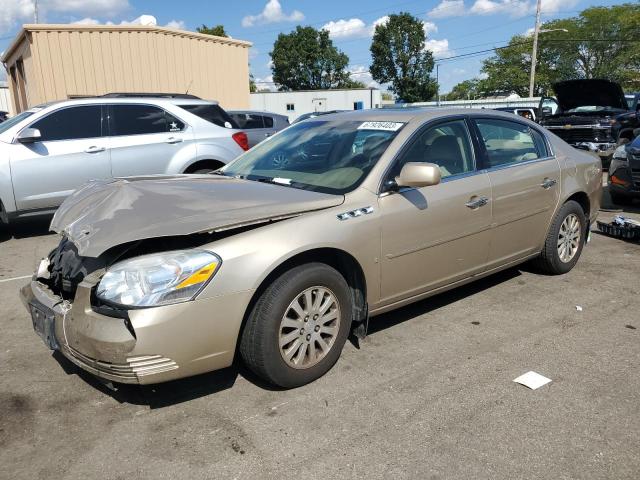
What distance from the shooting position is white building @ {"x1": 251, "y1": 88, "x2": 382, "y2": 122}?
1602 inches

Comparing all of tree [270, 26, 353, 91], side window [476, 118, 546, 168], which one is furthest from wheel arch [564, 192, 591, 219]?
tree [270, 26, 353, 91]

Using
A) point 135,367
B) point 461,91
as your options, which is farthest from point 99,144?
point 461,91

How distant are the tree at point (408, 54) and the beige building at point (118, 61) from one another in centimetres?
5054

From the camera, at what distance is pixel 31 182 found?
689 cm

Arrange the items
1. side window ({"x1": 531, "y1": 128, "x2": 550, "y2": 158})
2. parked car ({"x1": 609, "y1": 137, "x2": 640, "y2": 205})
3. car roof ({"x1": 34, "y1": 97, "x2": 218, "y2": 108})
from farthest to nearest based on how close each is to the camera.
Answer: parked car ({"x1": 609, "y1": 137, "x2": 640, "y2": 205}), car roof ({"x1": 34, "y1": 97, "x2": 218, "y2": 108}), side window ({"x1": 531, "y1": 128, "x2": 550, "y2": 158})

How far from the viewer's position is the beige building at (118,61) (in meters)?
15.3

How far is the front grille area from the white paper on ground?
2.01 meters

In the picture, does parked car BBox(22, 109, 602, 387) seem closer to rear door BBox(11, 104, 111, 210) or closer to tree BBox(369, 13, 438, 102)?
rear door BBox(11, 104, 111, 210)

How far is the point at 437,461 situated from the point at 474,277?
79.7 inches

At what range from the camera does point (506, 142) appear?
4684 mm

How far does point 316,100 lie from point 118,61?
25694 millimetres

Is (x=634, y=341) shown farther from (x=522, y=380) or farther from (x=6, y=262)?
(x=6, y=262)

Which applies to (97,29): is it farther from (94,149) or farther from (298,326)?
(298,326)

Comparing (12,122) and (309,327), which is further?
(12,122)
